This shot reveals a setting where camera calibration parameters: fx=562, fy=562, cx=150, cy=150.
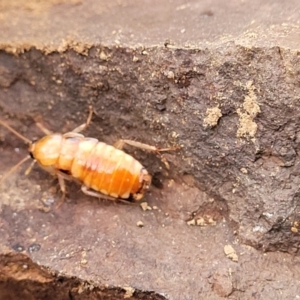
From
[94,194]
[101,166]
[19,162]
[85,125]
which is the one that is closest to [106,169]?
[101,166]

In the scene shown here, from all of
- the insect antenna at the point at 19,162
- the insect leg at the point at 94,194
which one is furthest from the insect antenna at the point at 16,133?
the insect leg at the point at 94,194

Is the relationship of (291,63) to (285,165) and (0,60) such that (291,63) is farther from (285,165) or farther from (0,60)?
(0,60)

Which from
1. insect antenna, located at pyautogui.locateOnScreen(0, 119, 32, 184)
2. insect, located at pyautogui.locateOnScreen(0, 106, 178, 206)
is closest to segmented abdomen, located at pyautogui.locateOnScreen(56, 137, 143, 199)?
insect, located at pyautogui.locateOnScreen(0, 106, 178, 206)

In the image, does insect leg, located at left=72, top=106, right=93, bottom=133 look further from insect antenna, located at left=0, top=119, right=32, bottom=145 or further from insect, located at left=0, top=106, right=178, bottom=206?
insect antenna, located at left=0, top=119, right=32, bottom=145

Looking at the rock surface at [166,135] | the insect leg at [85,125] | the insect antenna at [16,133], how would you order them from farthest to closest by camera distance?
1. the insect antenna at [16,133]
2. the insect leg at [85,125]
3. the rock surface at [166,135]

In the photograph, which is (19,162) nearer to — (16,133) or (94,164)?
(16,133)

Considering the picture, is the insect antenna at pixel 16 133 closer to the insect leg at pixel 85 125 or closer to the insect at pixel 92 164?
the insect at pixel 92 164

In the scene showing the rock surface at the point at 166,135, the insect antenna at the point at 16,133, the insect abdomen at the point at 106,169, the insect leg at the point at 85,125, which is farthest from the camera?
the insect antenna at the point at 16,133

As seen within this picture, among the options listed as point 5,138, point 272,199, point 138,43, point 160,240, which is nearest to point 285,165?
point 272,199

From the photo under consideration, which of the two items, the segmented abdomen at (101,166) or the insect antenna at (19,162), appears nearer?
the segmented abdomen at (101,166)
